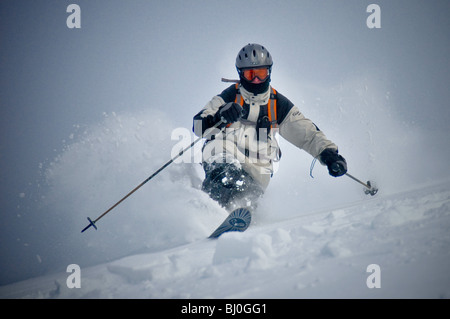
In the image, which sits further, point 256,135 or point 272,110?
point 272,110

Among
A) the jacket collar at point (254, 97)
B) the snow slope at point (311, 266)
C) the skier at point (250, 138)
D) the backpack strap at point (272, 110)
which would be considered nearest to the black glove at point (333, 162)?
A: the skier at point (250, 138)

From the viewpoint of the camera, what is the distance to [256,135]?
3.89 metres

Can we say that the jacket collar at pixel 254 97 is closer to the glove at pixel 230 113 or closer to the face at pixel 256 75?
the face at pixel 256 75

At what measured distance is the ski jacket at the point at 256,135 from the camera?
3725mm

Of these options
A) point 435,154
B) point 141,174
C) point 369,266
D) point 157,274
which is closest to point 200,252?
point 157,274

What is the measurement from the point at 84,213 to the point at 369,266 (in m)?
7.18

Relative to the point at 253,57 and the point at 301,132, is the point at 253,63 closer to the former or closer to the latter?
the point at 253,57

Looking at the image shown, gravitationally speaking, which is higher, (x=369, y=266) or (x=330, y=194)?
(x=330, y=194)

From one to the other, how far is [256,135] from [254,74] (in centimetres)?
117

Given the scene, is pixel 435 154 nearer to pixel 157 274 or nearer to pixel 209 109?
pixel 209 109

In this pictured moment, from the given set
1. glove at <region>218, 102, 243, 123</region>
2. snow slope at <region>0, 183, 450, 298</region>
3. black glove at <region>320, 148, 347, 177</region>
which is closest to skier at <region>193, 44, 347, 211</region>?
black glove at <region>320, 148, 347, 177</region>

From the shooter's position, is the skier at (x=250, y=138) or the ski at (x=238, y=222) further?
the skier at (x=250, y=138)

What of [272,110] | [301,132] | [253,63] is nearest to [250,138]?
[272,110]
